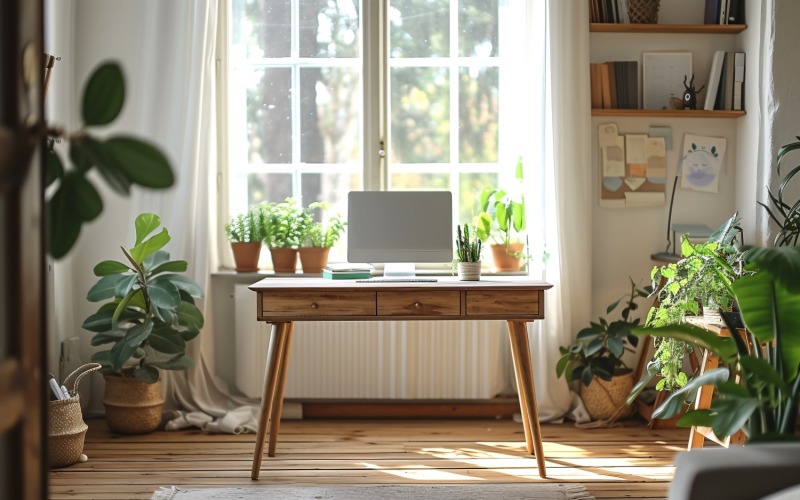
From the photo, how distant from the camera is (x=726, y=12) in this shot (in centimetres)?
426

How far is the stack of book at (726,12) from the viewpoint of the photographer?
14.0 feet

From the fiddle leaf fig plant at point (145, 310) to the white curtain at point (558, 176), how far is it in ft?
5.36

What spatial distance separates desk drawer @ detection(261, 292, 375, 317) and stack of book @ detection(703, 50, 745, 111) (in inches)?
78.7

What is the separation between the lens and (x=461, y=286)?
3.46 m

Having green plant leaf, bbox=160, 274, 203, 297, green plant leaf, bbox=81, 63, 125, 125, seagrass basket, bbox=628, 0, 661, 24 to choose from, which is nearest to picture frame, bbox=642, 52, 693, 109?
seagrass basket, bbox=628, 0, 661, 24

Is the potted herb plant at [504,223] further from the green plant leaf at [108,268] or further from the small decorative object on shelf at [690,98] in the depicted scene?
the green plant leaf at [108,268]

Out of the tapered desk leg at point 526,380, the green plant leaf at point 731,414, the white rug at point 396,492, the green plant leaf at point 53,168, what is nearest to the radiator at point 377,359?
the tapered desk leg at point 526,380

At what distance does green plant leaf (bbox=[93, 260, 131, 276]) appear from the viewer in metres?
4.01

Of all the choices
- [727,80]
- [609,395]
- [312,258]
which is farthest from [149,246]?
[727,80]

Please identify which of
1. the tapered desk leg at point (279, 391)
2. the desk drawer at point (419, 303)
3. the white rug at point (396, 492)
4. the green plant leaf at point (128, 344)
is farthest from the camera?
the green plant leaf at point (128, 344)

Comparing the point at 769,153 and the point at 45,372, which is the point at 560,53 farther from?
the point at 45,372

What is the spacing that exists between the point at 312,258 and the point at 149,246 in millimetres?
801

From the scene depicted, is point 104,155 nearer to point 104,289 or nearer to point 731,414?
point 731,414

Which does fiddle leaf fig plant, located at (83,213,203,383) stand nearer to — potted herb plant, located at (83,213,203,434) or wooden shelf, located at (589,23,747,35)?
potted herb plant, located at (83,213,203,434)
